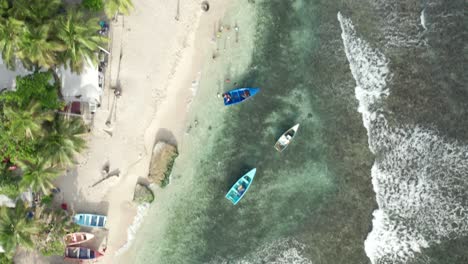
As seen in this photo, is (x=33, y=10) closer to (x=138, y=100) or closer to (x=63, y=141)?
(x=63, y=141)

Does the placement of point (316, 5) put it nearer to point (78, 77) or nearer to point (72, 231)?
point (78, 77)

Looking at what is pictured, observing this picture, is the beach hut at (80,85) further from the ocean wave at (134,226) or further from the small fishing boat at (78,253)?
the small fishing boat at (78,253)

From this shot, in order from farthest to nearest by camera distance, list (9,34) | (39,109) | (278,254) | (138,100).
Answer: (278,254) → (138,100) → (39,109) → (9,34)

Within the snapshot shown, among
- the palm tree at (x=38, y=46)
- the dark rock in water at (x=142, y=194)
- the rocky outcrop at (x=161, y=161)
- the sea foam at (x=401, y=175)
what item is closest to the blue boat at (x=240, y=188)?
the rocky outcrop at (x=161, y=161)

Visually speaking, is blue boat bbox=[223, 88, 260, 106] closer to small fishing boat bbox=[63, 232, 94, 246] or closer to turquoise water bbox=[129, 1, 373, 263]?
turquoise water bbox=[129, 1, 373, 263]

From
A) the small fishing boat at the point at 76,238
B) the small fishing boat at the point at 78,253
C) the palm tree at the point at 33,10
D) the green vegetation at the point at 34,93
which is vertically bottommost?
the small fishing boat at the point at 78,253

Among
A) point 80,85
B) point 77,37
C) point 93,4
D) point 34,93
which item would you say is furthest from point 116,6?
point 34,93
